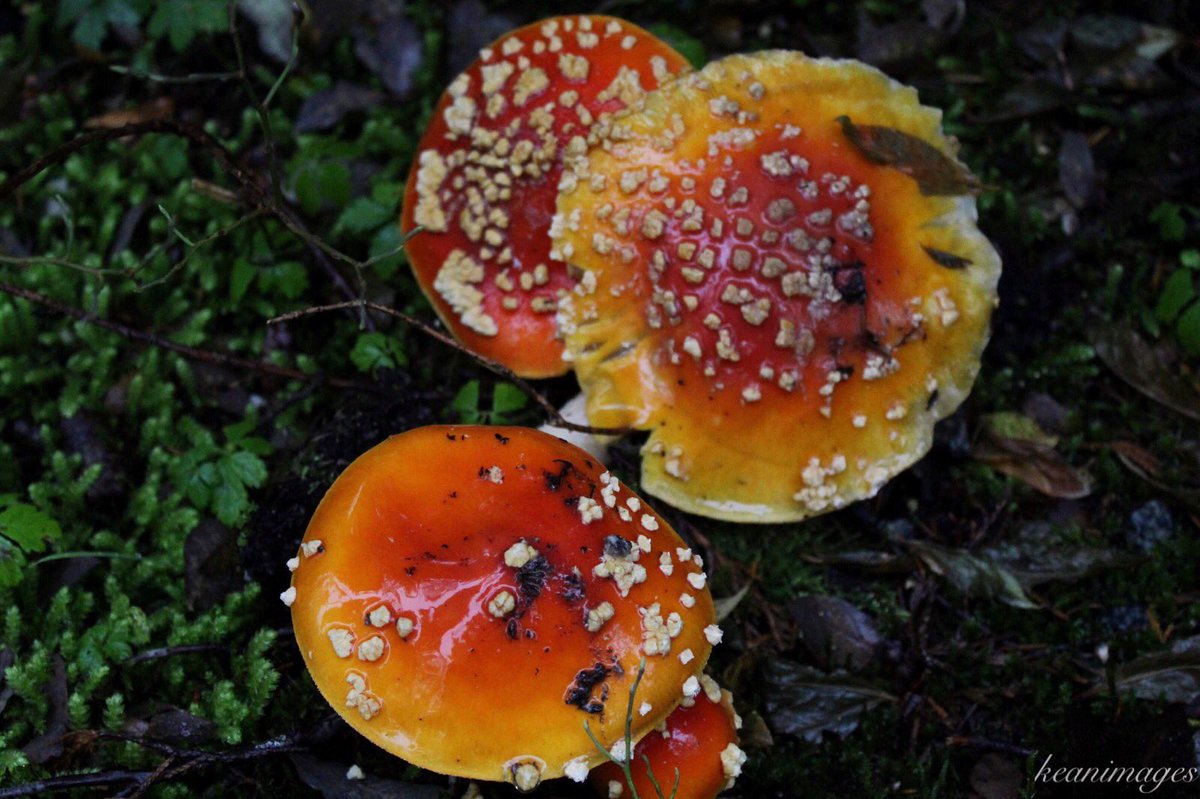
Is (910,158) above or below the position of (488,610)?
above

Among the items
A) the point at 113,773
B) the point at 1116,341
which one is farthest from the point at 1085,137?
the point at 113,773

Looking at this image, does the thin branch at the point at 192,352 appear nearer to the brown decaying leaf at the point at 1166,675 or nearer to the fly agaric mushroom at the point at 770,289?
the fly agaric mushroom at the point at 770,289

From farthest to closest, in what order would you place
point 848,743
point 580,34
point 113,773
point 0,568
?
1. point 580,34
2. point 848,743
3. point 0,568
4. point 113,773

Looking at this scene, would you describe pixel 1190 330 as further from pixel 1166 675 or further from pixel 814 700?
pixel 814 700

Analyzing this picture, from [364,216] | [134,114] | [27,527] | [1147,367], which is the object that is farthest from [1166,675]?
[134,114]

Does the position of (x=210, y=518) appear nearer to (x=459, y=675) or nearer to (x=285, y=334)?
(x=285, y=334)

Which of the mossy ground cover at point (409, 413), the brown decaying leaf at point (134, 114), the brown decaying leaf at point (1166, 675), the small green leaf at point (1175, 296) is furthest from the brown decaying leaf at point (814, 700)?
the brown decaying leaf at point (134, 114)

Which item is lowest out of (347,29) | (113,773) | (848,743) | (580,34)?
(848,743)
